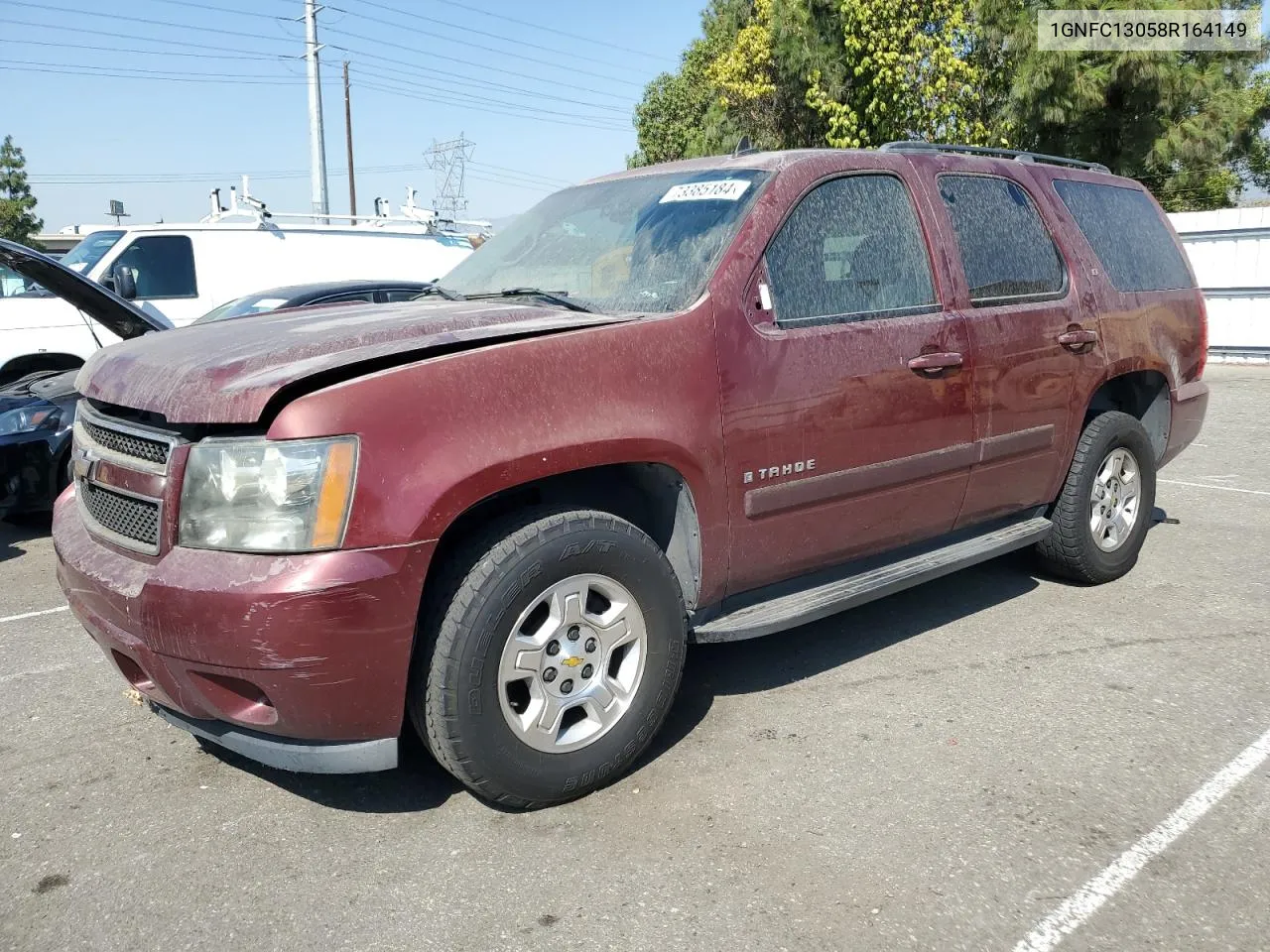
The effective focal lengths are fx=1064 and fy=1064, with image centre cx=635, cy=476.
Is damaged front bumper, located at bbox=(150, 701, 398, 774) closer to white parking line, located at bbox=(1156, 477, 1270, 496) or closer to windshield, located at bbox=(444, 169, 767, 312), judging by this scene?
windshield, located at bbox=(444, 169, 767, 312)

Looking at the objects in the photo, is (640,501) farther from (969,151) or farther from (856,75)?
(856,75)

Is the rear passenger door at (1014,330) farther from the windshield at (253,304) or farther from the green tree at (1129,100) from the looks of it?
the green tree at (1129,100)

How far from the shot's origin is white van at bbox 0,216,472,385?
28.5 feet

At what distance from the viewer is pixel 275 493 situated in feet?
8.51

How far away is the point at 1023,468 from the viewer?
172 inches

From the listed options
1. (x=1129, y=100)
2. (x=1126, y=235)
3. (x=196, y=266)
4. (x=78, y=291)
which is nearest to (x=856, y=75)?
(x=1129, y=100)

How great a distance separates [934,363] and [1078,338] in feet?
3.40

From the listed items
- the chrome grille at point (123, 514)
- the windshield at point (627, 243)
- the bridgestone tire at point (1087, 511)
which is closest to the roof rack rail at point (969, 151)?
the windshield at point (627, 243)

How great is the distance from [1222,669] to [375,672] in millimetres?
3164

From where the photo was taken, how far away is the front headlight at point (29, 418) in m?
6.02

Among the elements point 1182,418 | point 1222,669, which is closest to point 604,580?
point 1222,669

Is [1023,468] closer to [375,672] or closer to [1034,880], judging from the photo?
[1034,880]

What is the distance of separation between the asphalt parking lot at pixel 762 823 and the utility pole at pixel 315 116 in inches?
751

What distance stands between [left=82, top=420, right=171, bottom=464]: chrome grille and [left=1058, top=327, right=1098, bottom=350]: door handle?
342 centimetres
